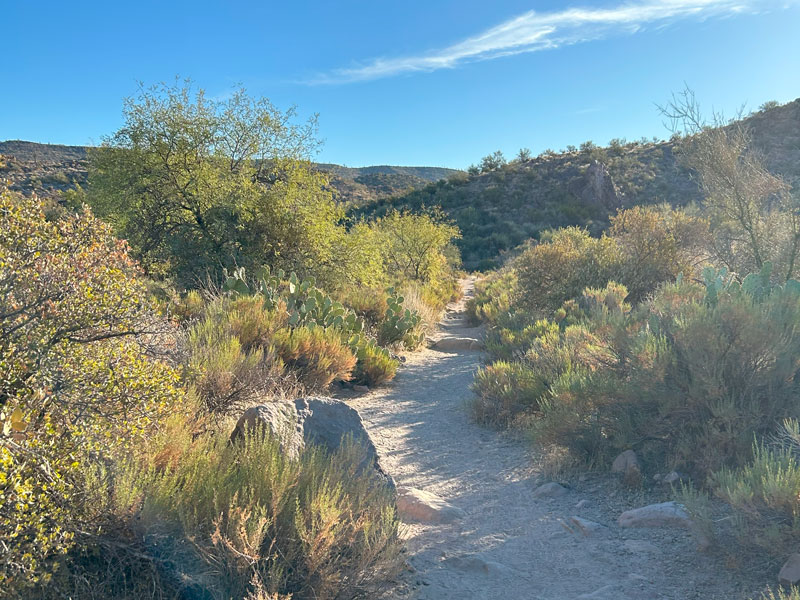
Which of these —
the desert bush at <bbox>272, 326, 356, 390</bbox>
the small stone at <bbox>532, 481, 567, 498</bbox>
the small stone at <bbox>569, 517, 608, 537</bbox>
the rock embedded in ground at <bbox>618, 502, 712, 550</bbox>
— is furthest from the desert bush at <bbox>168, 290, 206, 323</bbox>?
the rock embedded in ground at <bbox>618, 502, 712, 550</bbox>

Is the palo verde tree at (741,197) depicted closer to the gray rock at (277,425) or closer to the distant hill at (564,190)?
the gray rock at (277,425)

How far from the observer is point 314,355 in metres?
7.72

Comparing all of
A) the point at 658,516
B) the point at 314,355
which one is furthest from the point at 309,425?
the point at 314,355

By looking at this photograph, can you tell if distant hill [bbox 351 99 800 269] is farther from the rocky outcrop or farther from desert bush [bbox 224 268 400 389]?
desert bush [bbox 224 268 400 389]

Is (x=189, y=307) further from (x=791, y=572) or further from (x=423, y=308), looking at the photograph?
(x=791, y=572)

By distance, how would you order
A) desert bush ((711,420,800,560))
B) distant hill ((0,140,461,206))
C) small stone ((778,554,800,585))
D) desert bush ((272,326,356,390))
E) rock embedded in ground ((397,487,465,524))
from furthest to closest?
distant hill ((0,140,461,206))
desert bush ((272,326,356,390))
rock embedded in ground ((397,487,465,524))
desert bush ((711,420,800,560))
small stone ((778,554,800,585))

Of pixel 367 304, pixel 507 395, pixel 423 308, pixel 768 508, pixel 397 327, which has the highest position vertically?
pixel 367 304

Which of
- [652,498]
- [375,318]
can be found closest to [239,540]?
[652,498]

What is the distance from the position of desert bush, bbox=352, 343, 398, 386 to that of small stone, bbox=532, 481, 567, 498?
423 centimetres

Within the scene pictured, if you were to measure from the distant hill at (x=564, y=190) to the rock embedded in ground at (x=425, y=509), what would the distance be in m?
28.4

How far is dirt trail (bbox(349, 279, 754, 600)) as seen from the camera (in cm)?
330

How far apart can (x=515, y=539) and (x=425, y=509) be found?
2.35 ft

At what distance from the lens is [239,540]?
8.79 ft

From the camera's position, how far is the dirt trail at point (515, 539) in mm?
3299
